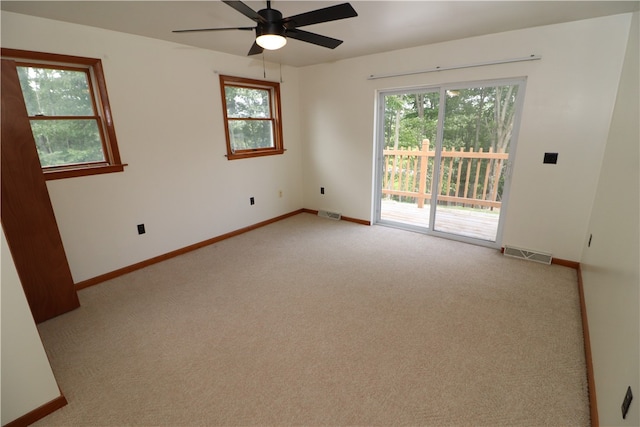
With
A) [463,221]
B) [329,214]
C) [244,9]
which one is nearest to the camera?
[244,9]

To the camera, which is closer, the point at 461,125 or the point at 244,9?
the point at 244,9

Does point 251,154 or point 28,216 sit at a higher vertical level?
point 251,154

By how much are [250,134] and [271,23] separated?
241cm

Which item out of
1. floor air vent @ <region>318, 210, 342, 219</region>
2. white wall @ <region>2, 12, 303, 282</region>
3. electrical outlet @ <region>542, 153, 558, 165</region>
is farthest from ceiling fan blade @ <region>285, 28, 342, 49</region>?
floor air vent @ <region>318, 210, 342, 219</region>

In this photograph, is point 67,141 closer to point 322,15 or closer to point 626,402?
point 322,15

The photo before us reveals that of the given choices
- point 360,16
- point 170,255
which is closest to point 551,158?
point 360,16

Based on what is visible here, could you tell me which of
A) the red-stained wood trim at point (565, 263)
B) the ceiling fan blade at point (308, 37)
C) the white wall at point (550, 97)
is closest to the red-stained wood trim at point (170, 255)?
the white wall at point (550, 97)

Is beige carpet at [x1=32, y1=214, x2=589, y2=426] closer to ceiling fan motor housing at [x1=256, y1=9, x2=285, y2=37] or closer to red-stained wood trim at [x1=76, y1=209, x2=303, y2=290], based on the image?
red-stained wood trim at [x1=76, y1=209, x2=303, y2=290]

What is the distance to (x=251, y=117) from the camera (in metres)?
4.17

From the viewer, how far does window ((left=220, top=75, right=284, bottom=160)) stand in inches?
152

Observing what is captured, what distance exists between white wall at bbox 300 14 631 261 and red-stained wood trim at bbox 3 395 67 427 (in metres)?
4.00

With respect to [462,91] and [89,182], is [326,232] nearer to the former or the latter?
[462,91]

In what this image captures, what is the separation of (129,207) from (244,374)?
2.21 meters

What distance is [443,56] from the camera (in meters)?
3.34
